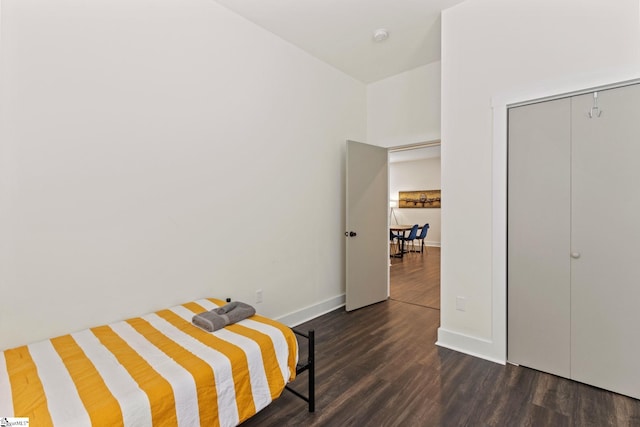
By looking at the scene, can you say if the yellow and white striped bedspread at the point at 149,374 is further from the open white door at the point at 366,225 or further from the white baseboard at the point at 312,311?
the open white door at the point at 366,225

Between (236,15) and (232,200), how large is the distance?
164 centimetres

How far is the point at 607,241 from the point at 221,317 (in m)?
2.67

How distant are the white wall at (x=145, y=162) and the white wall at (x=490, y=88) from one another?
1.49m

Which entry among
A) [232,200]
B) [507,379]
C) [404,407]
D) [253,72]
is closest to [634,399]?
[507,379]

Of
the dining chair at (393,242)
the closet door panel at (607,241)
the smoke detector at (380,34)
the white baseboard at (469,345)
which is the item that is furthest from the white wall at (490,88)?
the dining chair at (393,242)

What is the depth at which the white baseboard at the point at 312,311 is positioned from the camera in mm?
3211

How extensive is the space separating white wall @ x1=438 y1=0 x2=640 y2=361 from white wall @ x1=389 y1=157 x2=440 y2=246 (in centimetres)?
643

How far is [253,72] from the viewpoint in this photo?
2.86 metres

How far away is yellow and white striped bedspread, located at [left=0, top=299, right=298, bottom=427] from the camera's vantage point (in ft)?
3.88

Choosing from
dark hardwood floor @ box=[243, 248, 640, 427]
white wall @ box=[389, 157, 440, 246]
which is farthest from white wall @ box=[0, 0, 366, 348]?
white wall @ box=[389, 157, 440, 246]

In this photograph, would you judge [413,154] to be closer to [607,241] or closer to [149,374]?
[607,241]

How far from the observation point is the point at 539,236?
2.38 m

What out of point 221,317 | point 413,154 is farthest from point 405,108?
point 413,154

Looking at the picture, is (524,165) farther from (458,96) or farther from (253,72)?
(253,72)
